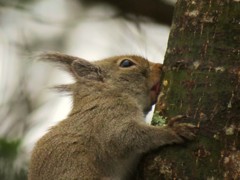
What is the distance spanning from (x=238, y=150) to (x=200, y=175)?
0.28 meters

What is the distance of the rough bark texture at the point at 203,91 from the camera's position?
141 inches

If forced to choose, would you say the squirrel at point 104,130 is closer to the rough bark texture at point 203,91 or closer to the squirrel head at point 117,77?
the squirrel head at point 117,77

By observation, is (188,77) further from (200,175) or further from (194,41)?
(200,175)

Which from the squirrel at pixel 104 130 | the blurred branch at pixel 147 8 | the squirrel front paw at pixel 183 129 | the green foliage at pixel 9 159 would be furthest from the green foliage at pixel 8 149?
the blurred branch at pixel 147 8

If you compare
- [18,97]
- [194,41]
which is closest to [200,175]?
[194,41]

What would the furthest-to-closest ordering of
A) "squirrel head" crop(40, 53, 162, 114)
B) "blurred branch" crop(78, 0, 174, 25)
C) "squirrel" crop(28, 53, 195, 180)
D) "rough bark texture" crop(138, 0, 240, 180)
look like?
"blurred branch" crop(78, 0, 174, 25), "squirrel head" crop(40, 53, 162, 114), "squirrel" crop(28, 53, 195, 180), "rough bark texture" crop(138, 0, 240, 180)

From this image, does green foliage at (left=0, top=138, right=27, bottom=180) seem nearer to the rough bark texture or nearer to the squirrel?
the squirrel

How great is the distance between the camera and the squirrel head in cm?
506

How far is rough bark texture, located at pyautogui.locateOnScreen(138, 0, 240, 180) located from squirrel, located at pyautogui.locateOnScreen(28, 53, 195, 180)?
0.21 m

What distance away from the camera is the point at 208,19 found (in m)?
3.87

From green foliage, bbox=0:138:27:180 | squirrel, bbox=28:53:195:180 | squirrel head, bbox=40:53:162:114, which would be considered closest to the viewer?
squirrel, bbox=28:53:195:180

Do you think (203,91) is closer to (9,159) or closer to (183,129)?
(183,129)

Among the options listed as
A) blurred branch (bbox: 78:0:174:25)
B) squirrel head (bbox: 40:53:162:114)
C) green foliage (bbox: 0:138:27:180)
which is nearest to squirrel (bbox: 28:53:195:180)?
squirrel head (bbox: 40:53:162:114)

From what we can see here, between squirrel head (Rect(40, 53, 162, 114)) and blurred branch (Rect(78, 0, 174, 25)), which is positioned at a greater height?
blurred branch (Rect(78, 0, 174, 25))
